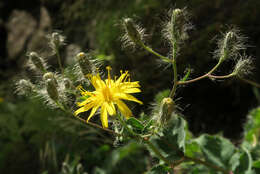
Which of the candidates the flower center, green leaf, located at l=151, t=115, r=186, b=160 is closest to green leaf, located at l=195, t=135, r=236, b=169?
green leaf, located at l=151, t=115, r=186, b=160

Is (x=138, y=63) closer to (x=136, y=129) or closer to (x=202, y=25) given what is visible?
(x=202, y=25)

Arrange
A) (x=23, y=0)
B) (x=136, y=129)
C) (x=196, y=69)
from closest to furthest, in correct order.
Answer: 1. (x=136, y=129)
2. (x=196, y=69)
3. (x=23, y=0)

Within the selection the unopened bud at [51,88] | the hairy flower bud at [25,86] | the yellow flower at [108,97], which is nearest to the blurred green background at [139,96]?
the hairy flower bud at [25,86]

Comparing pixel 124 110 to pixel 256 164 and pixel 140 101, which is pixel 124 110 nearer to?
pixel 140 101

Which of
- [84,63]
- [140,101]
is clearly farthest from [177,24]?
[84,63]

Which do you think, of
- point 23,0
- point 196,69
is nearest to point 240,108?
point 196,69

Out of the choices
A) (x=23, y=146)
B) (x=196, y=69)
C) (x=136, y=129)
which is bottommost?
(x=23, y=146)
